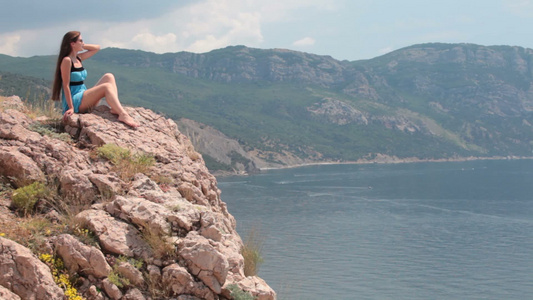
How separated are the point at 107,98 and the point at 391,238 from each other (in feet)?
202

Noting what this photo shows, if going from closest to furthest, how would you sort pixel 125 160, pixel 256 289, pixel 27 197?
1. pixel 256 289
2. pixel 27 197
3. pixel 125 160

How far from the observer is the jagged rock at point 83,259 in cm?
607

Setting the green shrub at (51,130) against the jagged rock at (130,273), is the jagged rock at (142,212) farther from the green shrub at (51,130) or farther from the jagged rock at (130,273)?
the green shrub at (51,130)

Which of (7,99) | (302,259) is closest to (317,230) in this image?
(302,259)

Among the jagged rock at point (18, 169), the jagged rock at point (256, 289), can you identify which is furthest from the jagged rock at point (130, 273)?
the jagged rock at point (18, 169)

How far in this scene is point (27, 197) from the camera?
6992 mm

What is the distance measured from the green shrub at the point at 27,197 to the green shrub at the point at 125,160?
40.2 inches

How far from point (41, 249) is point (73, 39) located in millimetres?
4002

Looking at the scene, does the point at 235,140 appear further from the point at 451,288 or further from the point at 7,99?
the point at 7,99

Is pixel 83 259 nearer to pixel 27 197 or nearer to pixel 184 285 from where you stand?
pixel 184 285

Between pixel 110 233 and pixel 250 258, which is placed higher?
pixel 110 233

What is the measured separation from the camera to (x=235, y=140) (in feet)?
603

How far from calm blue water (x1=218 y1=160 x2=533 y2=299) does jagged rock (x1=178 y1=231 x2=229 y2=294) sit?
73.0 feet

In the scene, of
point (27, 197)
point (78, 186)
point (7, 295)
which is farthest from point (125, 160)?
point (7, 295)
